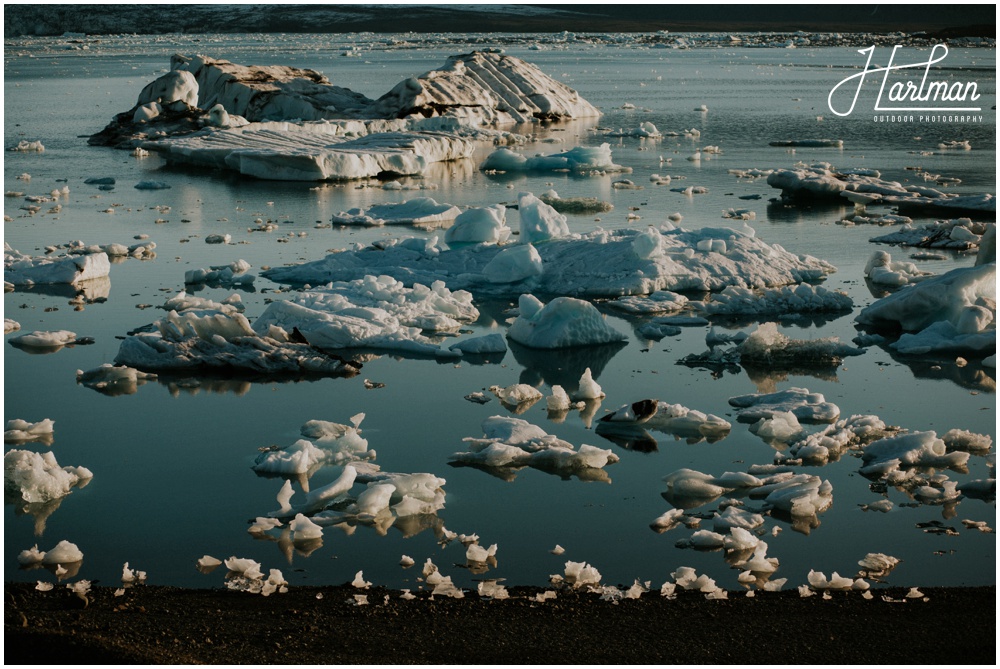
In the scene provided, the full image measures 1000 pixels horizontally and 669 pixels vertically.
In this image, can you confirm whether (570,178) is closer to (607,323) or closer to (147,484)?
(607,323)

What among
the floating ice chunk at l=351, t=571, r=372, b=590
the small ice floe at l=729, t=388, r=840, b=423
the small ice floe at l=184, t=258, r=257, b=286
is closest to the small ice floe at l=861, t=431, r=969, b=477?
the small ice floe at l=729, t=388, r=840, b=423

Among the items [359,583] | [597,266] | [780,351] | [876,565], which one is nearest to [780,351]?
[780,351]

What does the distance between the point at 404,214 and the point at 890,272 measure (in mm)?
5567

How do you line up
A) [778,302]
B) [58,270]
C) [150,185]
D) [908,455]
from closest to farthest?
[908,455] → [778,302] → [58,270] → [150,185]

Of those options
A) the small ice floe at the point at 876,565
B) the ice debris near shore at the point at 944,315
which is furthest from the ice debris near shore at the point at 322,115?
the small ice floe at the point at 876,565

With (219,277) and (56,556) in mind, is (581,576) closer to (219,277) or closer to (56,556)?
(56,556)

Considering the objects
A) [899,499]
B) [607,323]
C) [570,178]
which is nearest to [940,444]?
[899,499]

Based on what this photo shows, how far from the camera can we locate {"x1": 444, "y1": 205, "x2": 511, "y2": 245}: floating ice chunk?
11.6 metres

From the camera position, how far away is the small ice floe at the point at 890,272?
10.5 m

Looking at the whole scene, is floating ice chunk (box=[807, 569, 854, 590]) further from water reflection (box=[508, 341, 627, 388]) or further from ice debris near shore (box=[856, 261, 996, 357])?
ice debris near shore (box=[856, 261, 996, 357])

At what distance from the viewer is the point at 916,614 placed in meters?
4.59

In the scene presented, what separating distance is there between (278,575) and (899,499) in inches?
116

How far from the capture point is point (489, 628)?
446 cm

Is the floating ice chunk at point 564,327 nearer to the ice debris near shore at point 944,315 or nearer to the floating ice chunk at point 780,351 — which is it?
the floating ice chunk at point 780,351
